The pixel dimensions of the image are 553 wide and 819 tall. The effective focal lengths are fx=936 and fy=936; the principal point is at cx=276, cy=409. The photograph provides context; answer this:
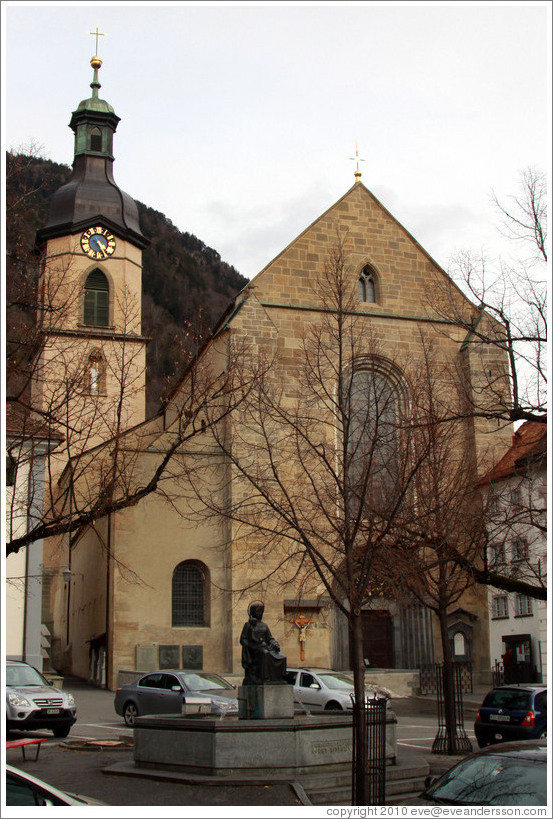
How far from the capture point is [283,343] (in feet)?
100

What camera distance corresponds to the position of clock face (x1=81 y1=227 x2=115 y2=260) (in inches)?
1682

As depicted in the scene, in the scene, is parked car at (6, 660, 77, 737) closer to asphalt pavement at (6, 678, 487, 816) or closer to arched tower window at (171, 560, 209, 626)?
asphalt pavement at (6, 678, 487, 816)

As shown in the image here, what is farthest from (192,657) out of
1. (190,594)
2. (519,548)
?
(519,548)

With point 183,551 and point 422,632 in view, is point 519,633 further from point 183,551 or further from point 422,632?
point 183,551

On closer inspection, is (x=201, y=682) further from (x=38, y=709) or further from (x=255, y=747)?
(x=255, y=747)

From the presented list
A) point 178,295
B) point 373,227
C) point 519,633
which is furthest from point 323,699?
point 178,295

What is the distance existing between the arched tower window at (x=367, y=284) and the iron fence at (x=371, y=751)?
22.7 metres

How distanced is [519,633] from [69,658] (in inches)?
681

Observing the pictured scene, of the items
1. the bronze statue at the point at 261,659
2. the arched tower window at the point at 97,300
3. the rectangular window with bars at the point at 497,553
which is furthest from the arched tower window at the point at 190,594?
the arched tower window at the point at 97,300

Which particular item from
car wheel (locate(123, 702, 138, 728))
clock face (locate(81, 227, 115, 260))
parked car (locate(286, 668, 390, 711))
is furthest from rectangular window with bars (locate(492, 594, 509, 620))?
clock face (locate(81, 227, 115, 260))

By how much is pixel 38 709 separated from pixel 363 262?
65.1ft

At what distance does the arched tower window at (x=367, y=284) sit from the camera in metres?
32.5

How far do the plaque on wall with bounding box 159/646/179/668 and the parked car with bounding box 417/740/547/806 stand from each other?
64.8ft

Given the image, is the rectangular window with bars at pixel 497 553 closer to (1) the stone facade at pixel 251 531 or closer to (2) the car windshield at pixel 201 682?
(1) the stone facade at pixel 251 531
